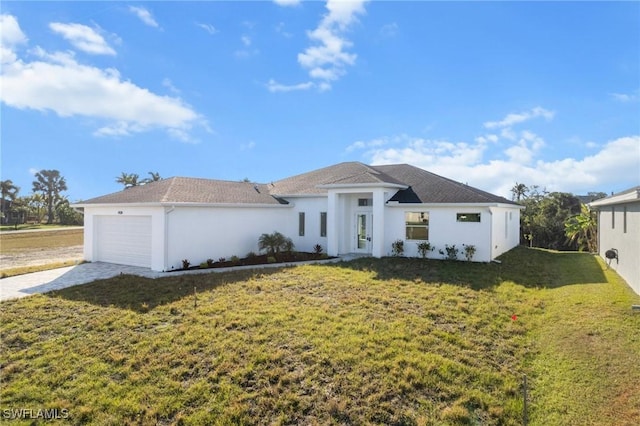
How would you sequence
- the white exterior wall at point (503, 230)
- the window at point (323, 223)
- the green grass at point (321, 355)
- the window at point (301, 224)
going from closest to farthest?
the green grass at point (321, 355) < the white exterior wall at point (503, 230) < the window at point (323, 223) < the window at point (301, 224)

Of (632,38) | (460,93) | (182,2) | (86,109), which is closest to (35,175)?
(86,109)

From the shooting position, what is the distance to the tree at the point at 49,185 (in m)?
70.5

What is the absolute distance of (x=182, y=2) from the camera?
39.3 feet

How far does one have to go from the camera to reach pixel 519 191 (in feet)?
154

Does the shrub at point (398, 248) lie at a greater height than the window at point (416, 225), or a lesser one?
lesser

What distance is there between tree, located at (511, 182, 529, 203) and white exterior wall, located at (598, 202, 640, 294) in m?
30.1

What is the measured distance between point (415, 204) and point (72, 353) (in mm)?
14348

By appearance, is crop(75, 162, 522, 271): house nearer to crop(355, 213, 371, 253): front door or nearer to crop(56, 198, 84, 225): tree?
crop(355, 213, 371, 253): front door

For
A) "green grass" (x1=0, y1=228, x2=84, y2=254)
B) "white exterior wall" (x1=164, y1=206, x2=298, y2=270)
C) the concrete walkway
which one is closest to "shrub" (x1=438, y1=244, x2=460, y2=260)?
the concrete walkway

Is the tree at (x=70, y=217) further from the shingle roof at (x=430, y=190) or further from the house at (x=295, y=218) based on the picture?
the shingle roof at (x=430, y=190)

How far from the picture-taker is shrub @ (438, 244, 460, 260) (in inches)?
661

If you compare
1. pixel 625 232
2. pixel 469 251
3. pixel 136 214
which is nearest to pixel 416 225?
pixel 469 251

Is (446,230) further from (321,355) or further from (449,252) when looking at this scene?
(321,355)

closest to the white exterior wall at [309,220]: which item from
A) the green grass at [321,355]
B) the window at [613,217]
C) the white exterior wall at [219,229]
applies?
the white exterior wall at [219,229]
